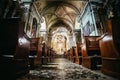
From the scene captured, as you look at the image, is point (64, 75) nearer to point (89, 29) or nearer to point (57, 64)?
point (57, 64)

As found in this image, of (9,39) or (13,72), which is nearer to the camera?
(13,72)

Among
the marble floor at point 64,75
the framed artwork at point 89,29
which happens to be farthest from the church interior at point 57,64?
the framed artwork at point 89,29

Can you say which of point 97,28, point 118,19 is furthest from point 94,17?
point 118,19

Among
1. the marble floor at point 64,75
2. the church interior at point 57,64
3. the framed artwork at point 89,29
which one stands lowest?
the marble floor at point 64,75

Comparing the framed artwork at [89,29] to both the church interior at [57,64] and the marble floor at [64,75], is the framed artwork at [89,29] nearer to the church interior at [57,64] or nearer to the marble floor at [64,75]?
the church interior at [57,64]

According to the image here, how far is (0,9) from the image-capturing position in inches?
241

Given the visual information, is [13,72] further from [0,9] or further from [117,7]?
[117,7]

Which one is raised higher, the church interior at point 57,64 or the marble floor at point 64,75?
the church interior at point 57,64

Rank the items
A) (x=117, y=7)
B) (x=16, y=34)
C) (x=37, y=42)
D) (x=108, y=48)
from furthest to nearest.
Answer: (x=117, y=7), (x=37, y=42), (x=108, y=48), (x=16, y=34)

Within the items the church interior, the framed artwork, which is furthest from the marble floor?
the framed artwork

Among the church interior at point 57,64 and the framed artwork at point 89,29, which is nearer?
the church interior at point 57,64

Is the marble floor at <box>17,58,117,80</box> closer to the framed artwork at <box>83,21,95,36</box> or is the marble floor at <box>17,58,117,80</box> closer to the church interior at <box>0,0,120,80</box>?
the church interior at <box>0,0,120,80</box>

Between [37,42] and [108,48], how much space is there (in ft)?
13.3

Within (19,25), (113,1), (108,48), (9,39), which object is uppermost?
(113,1)
